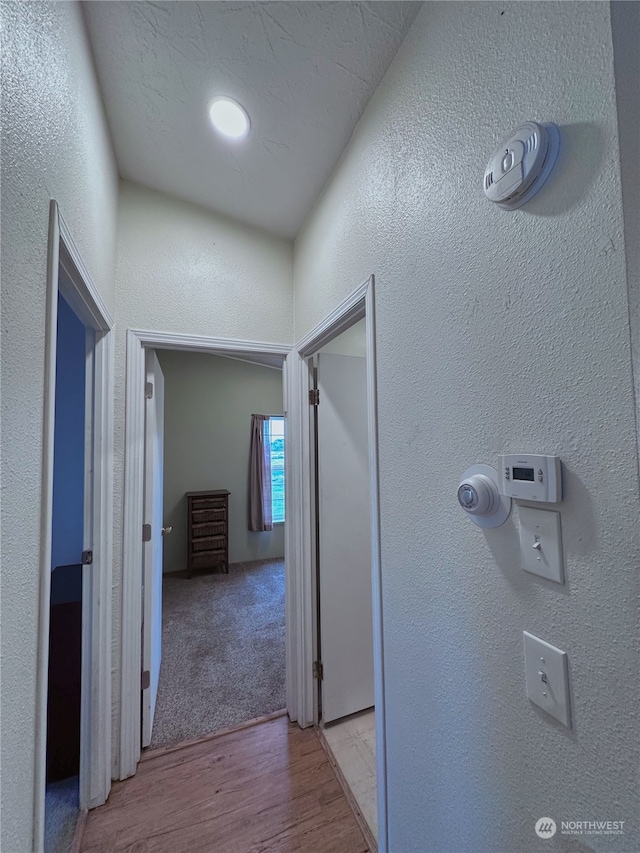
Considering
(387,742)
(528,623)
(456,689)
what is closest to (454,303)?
(528,623)

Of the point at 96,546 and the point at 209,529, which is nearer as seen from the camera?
the point at 96,546

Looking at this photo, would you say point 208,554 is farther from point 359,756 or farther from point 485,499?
point 485,499

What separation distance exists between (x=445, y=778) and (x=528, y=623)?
0.55 metres

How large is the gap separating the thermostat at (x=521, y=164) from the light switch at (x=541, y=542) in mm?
610

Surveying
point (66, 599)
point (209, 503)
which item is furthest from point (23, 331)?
point (209, 503)

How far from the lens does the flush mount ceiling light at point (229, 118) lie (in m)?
1.19

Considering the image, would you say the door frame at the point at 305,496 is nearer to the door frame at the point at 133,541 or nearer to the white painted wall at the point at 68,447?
the door frame at the point at 133,541

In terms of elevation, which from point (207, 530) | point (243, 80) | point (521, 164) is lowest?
point (207, 530)

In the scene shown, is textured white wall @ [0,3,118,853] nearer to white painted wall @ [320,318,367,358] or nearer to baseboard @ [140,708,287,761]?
baseboard @ [140,708,287,761]

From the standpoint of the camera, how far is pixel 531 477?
1.98 feet

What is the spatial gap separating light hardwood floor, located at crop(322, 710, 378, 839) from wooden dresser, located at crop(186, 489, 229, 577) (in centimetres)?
253

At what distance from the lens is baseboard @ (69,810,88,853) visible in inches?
46.6

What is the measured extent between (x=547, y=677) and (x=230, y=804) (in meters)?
1.59

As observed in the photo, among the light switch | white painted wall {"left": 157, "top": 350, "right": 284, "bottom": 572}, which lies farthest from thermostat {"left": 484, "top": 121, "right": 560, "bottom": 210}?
white painted wall {"left": 157, "top": 350, "right": 284, "bottom": 572}
